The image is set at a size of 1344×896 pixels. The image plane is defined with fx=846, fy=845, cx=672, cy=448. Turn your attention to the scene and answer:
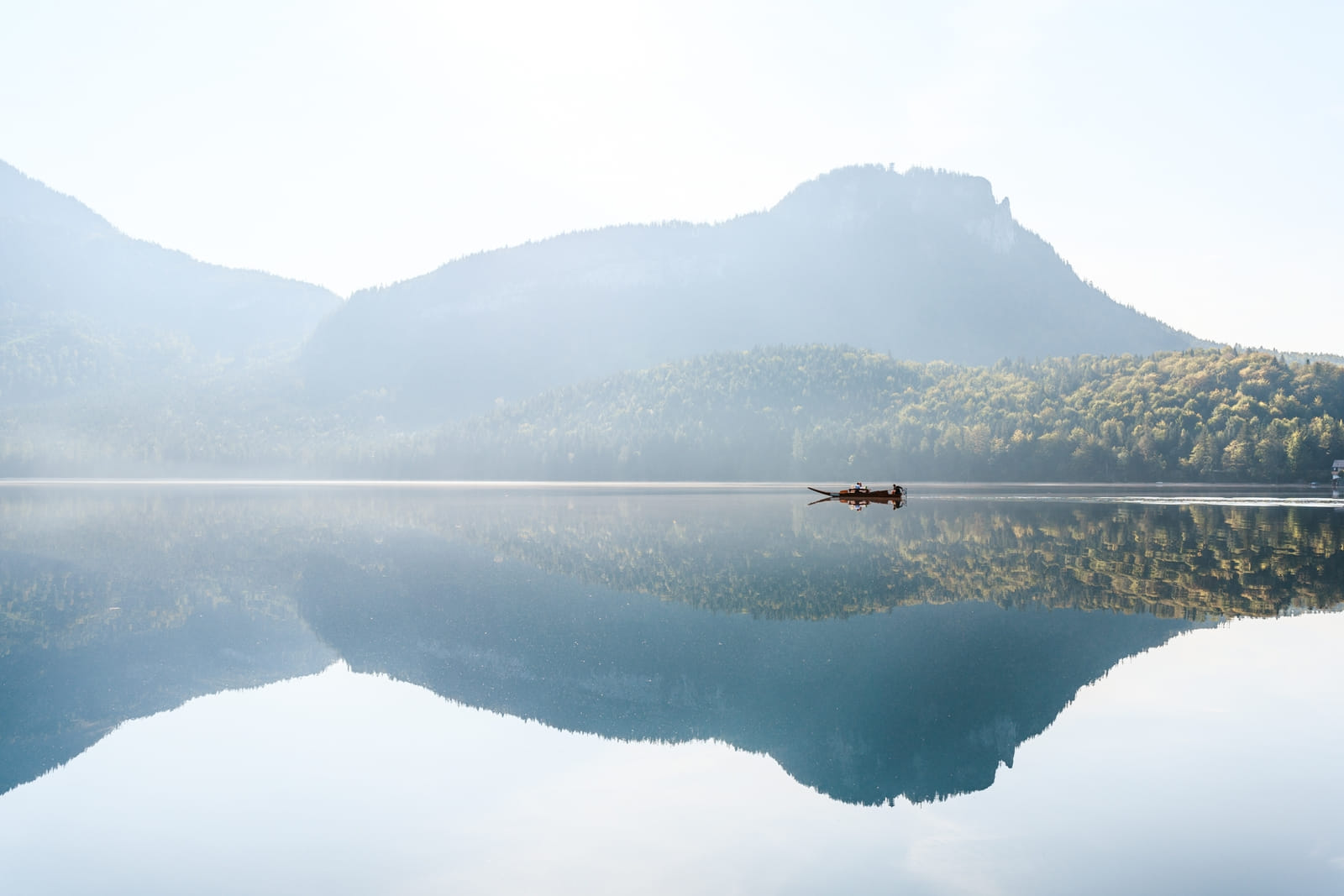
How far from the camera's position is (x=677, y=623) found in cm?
2600

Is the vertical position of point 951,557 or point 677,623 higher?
point 951,557

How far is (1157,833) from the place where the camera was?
11.7 metres

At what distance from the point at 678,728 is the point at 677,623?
9.08m

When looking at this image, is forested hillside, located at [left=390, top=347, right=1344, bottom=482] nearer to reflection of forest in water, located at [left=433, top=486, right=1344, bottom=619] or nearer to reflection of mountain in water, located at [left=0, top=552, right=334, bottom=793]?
reflection of forest in water, located at [left=433, top=486, right=1344, bottom=619]

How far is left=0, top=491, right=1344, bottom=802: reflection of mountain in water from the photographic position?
1695 centimetres

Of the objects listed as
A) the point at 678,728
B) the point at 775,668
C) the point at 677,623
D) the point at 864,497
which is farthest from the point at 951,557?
the point at 864,497

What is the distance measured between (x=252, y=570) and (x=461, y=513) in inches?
1472

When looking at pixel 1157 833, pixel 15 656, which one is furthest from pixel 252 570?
pixel 1157 833

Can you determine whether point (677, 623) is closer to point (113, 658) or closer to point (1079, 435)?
point (113, 658)

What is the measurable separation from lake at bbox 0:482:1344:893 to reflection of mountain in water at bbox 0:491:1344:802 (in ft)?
0.47

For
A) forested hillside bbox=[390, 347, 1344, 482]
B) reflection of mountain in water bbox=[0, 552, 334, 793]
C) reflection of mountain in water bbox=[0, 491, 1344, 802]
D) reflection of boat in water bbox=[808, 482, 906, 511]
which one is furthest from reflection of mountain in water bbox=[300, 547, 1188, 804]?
forested hillside bbox=[390, 347, 1344, 482]

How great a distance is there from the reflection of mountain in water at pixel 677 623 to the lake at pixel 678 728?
14cm

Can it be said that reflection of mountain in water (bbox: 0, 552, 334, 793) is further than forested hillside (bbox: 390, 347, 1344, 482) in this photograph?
No

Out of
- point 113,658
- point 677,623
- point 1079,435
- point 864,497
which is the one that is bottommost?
point 113,658
